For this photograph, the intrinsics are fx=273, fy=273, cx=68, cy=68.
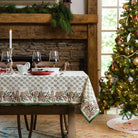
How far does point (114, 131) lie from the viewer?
10.1ft

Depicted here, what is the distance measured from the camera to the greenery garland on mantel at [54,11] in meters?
3.95

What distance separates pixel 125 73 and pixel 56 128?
41.2 inches

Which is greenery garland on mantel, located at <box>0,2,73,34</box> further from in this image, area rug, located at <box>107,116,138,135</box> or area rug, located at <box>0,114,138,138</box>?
area rug, located at <box>107,116,138,135</box>

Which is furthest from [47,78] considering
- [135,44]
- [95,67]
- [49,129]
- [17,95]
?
[95,67]

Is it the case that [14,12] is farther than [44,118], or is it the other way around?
[14,12]

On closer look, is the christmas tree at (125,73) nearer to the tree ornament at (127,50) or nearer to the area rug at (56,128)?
the tree ornament at (127,50)

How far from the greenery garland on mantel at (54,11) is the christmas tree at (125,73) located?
906mm

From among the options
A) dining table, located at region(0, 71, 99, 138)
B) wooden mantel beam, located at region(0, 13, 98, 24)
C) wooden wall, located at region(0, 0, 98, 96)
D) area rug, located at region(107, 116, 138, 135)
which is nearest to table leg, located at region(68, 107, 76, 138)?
dining table, located at region(0, 71, 99, 138)

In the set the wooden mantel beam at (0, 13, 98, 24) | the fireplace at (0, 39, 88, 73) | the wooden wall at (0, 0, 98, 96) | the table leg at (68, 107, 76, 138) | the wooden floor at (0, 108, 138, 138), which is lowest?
the wooden floor at (0, 108, 138, 138)

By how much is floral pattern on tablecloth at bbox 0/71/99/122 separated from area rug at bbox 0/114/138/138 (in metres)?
0.81


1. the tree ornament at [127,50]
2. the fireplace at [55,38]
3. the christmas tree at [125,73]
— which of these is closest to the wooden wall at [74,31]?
the fireplace at [55,38]

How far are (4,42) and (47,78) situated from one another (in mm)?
2237

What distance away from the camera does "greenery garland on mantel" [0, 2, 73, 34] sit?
3953 mm

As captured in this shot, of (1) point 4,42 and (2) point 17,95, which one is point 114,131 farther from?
(1) point 4,42
